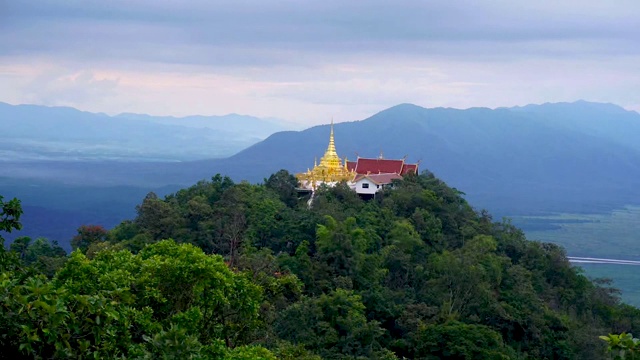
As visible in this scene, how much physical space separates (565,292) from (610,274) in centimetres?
4730

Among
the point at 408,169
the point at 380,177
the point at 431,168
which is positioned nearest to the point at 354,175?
the point at 380,177

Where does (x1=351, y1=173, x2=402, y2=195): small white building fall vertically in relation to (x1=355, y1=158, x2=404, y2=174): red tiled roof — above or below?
below

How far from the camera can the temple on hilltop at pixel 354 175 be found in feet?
121

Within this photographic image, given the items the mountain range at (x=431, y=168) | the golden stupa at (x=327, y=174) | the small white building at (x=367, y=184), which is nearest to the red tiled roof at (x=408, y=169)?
the small white building at (x=367, y=184)

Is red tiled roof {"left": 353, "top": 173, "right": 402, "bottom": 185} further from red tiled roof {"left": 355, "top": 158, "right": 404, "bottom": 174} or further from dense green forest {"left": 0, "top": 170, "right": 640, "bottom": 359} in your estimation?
red tiled roof {"left": 355, "top": 158, "right": 404, "bottom": 174}

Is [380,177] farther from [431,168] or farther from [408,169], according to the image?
[431,168]

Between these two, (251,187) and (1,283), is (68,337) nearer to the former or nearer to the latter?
(1,283)

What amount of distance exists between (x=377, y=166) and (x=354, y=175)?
6.81 feet

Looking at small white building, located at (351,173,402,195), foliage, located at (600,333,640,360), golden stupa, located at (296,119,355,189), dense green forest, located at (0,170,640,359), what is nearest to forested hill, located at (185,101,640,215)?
golden stupa, located at (296,119,355,189)

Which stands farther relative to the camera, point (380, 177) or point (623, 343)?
point (380, 177)

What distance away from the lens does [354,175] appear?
3759 cm

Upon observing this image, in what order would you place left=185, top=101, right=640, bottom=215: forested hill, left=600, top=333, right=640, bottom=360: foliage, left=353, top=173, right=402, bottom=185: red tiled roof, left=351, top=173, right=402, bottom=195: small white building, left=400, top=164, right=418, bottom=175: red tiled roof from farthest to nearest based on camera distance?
left=185, top=101, right=640, bottom=215: forested hill, left=400, top=164, right=418, bottom=175: red tiled roof, left=353, top=173, right=402, bottom=185: red tiled roof, left=351, top=173, right=402, bottom=195: small white building, left=600, top=333, right=640, bottom=360: foliage

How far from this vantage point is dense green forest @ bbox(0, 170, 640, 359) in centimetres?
975

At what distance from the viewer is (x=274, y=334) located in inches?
760
